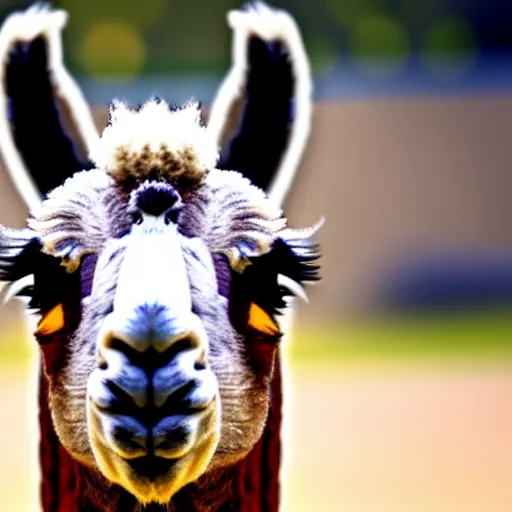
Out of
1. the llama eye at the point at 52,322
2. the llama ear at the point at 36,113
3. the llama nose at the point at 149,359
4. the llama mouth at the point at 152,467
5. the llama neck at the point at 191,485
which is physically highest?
the llama ear at the point at 36,113

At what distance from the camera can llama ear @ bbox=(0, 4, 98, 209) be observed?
1.90ft

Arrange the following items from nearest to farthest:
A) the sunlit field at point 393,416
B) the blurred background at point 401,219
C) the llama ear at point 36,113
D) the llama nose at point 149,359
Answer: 1. the llama nose at point 149,359
2. the llama ear at point 36,113
3. the sunlit field at point 393,416
4. the blurred background at point 401,219

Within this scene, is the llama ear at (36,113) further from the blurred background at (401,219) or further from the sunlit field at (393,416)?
the blurred background at (401,219)

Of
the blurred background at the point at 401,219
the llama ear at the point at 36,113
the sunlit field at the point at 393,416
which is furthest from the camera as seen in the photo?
the blurred background at the point at 401,219

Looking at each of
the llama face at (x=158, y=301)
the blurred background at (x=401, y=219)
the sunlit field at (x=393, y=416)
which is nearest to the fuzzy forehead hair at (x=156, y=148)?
the llama face at (x=158, y=301)

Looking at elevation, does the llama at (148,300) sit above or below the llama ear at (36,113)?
below

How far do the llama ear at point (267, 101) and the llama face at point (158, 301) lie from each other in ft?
0.27

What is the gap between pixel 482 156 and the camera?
2.47 meters

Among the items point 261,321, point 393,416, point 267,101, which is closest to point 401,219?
point 393,416

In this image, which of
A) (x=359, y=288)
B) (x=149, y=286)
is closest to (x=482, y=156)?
(x=359, y=288)

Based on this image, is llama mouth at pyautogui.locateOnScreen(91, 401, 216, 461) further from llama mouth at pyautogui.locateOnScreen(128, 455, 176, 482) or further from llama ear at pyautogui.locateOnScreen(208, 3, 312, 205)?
llama ear at pyautogui.locateOnScreen(208, 3, 312, 205)

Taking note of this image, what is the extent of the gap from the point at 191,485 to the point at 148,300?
13cm

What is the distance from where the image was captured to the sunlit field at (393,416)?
1.54 metres

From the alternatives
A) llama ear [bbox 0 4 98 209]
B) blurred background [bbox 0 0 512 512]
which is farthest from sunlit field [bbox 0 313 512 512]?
llama ear [bbox 0 4 98 209]
